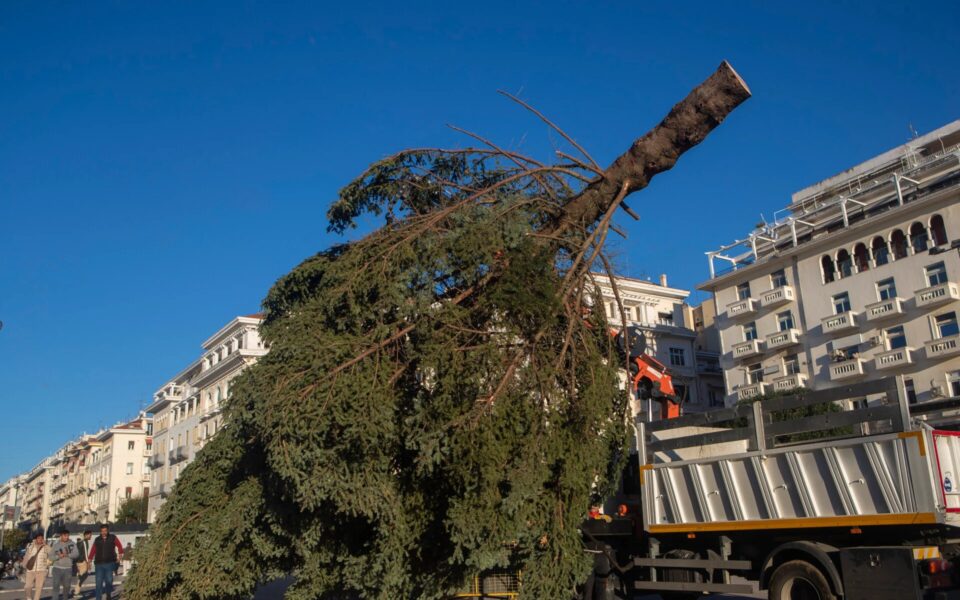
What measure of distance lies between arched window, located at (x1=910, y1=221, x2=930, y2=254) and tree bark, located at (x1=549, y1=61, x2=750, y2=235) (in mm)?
35833

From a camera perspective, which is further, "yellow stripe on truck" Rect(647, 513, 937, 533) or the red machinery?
the red machinery

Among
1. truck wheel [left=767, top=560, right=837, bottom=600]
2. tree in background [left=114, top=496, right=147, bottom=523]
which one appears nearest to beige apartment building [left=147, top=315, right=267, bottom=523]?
tree in background [left=114, top=496, right=147, bottom=523]

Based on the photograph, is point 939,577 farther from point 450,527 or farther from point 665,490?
point 450,527

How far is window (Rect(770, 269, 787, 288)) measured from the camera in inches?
1810

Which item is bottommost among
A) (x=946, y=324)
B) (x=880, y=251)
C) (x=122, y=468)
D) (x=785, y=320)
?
(x=946, y=324)

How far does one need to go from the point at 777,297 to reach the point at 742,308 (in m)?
2.44

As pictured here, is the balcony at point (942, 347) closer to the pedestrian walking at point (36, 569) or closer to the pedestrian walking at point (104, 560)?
the pedestrian walking at point (104, 560)

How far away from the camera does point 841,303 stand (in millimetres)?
42438

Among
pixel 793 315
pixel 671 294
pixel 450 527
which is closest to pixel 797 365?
pixel 793 315

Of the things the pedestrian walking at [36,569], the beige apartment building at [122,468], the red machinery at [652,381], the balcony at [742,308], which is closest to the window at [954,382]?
the balcony at [742,308]

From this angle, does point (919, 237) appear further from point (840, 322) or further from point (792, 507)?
point (792, 507)

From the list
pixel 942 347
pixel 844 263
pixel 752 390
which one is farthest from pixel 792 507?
pixel 752 390

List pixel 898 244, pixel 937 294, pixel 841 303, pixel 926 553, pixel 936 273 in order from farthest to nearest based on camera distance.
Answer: pixel 841 303
pixel 898 244
pixel 936 273
pixel 937 294
pixel 926 553

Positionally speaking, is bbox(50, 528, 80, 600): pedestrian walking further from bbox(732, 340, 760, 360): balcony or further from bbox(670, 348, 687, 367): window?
bbox(670, 348, 687, 367): window
